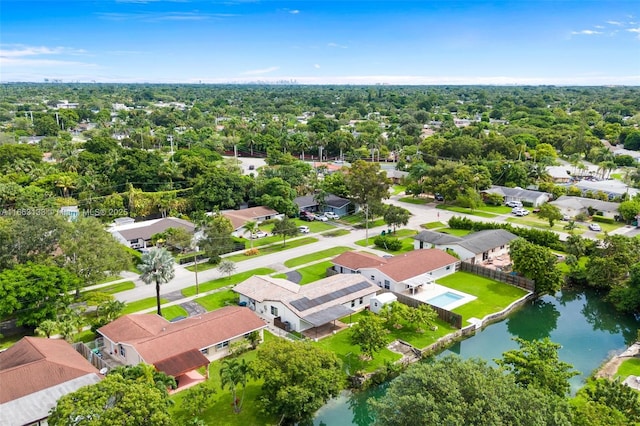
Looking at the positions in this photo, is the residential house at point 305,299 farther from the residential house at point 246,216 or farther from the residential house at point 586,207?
the residential house at point 586,207

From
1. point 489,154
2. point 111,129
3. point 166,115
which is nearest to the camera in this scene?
point 489,154

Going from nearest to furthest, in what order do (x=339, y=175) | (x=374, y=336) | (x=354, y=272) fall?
(x=374, y=336)
(x=354, y=272)
(x=339, y=175)

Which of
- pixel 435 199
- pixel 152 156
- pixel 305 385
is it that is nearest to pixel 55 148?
pixel 152 156

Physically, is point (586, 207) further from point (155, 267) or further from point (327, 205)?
point (155, 267)

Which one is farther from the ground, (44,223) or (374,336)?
(44,223)

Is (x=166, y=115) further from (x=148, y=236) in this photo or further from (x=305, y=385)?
(x=305, y=385)

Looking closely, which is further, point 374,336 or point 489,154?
point 489,154

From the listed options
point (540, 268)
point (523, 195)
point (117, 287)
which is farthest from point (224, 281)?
point (523, 195)

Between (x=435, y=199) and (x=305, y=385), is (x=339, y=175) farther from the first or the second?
(x=305, y=385)
